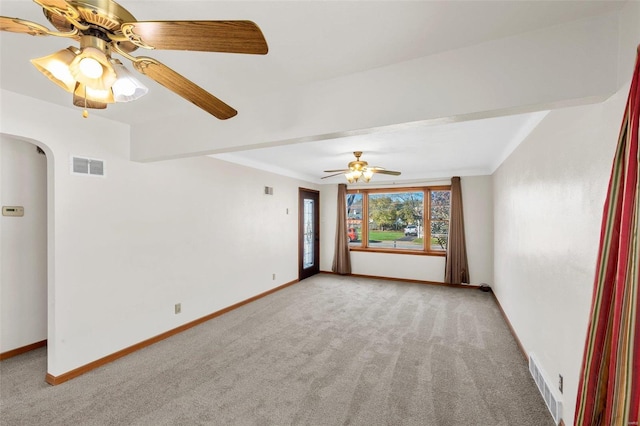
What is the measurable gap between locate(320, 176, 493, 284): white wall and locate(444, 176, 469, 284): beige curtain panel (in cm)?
12

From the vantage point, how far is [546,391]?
2.07 m

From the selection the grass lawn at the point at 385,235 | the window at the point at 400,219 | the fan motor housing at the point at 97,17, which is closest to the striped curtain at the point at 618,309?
the fan motor housing at the point at 97,17

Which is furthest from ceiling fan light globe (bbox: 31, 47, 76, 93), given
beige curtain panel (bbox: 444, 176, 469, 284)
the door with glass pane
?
beige curtain panel (bbox: 444, 176, 469, 284)

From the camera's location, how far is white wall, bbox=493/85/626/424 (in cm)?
152

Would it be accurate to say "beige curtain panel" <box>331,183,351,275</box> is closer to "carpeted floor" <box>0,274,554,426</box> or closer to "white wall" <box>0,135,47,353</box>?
"carpeted floor" <box>0,274,554,426</box>

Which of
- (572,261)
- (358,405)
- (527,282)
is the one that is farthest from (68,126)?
(527,282)

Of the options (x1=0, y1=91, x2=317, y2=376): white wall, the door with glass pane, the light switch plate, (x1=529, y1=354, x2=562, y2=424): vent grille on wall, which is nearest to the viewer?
(x1=529, y1=354, x2=562, y2=424): vent grille on wall

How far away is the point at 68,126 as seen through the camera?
2.49m

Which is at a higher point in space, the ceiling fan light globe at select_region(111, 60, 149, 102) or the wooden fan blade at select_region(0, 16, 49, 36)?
the wooden fan blade at select_region(0, 16, 49, 36)

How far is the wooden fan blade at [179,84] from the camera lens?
1111mm

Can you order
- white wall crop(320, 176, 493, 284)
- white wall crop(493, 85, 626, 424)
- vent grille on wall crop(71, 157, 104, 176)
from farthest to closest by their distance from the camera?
1. white wall crop(320, 176, 493, 284)
2. vent grille on wall crop(71, 157, 104, 176)
3. white wall crop(493, 85, 626, 424)

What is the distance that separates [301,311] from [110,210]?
9.10ft

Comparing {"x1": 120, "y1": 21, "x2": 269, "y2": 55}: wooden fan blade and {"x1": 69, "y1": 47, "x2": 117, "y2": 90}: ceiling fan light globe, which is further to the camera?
{"x1": 69, "y1": 47, "x2": 117, "y2": 90}: ceiling fan light globe

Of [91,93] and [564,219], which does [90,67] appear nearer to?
[91,93]
